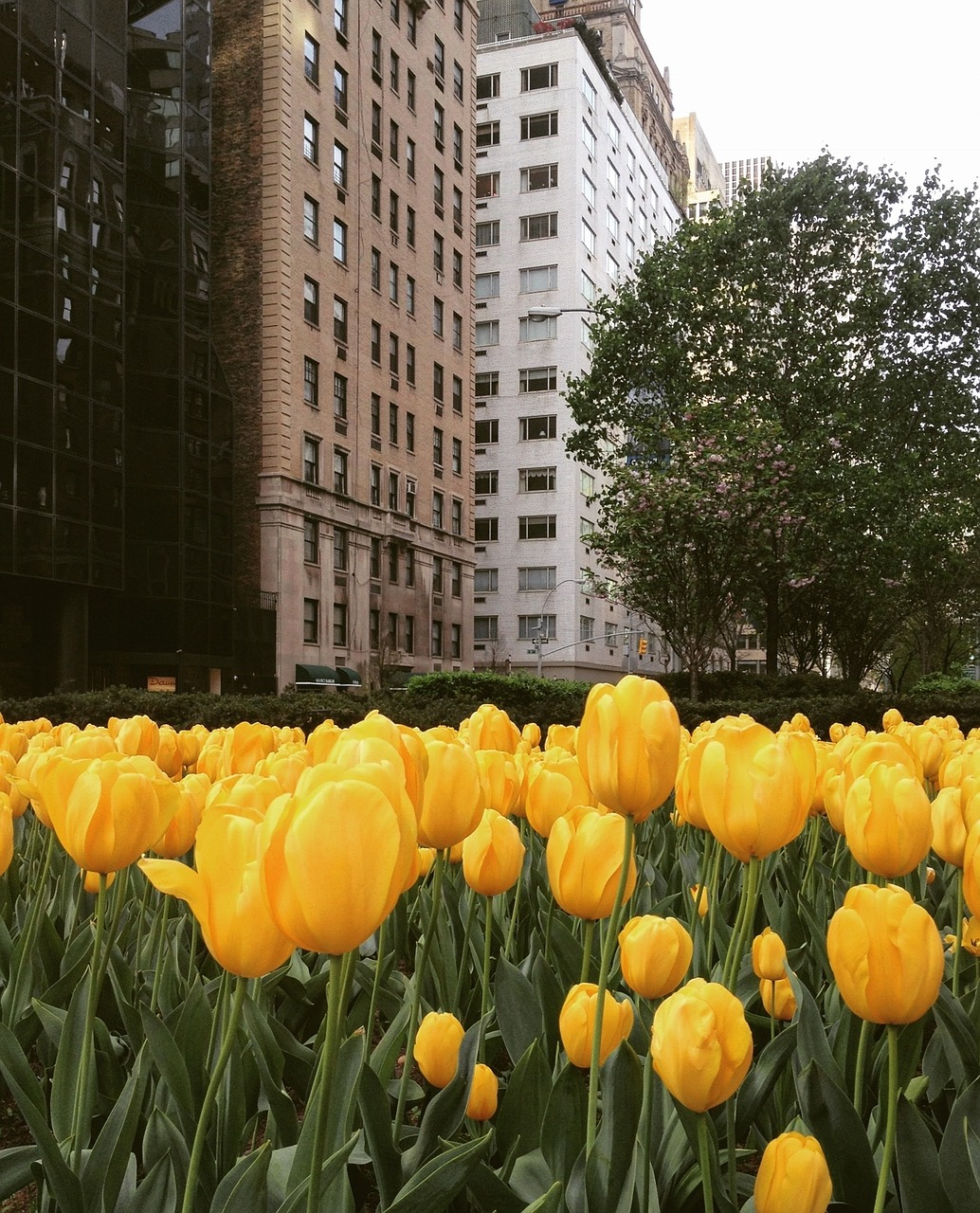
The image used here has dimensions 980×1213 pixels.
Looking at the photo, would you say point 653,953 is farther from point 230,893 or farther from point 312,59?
point 312,59

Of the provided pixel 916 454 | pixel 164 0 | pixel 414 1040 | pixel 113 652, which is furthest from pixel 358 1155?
pixel 164 0

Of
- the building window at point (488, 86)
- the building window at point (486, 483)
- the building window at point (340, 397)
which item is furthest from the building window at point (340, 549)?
the building window at point (488, 86)

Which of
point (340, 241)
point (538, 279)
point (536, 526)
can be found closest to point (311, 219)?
point (340, 241)

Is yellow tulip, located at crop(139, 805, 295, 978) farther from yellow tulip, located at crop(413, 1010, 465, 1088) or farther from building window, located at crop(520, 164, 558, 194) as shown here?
building window, located at crop(520, 164, 558, 194)

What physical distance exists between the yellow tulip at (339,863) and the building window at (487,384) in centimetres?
6841

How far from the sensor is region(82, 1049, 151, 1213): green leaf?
45.9 inches

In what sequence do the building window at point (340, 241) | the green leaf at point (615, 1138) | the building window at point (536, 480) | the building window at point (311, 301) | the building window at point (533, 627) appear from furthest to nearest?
the building window at point (536, 480) < the building window at point (533, 627) < the building window at point (340, 241) < the building window at point (311, 301) < the green leaf at point (615, 1138)

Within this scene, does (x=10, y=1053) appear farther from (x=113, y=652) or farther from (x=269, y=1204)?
(x=113, y=652)

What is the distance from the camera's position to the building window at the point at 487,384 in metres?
68.1

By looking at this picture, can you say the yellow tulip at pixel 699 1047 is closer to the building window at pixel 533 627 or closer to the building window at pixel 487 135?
the building window at pixel 533 627

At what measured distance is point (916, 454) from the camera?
2481 cm

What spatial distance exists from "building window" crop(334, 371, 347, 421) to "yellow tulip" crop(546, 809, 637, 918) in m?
43.9

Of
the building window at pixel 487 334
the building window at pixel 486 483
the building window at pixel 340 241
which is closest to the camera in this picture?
the building window at pixel 340 241

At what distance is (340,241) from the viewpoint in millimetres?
44844
